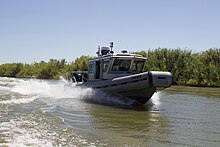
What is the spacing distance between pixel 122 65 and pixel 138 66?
0.79 m

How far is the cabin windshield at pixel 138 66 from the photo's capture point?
14.0 metres

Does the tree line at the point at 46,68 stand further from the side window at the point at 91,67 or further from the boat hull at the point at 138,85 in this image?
the boat hull at the point at 138,85

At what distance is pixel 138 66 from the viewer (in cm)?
1413

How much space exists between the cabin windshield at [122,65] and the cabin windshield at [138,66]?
0.25 meters

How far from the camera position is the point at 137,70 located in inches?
553

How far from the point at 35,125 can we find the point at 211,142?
4.20 m

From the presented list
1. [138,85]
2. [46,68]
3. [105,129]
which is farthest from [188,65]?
[46,68]

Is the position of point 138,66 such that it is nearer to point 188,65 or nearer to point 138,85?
point 138,85

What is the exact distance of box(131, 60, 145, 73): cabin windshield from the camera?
13961 millimetres

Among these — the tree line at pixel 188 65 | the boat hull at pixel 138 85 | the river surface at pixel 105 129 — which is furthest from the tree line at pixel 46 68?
the river surface at pixel 105 129

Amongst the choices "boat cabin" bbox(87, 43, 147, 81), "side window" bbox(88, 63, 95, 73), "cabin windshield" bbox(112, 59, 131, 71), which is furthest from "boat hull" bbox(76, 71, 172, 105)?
"side window" bbox(88, 63, 95, 73)

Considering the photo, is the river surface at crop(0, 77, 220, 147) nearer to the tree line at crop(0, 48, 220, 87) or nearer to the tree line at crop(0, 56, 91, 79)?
the tree line at crop(0, 48, 220, 87)

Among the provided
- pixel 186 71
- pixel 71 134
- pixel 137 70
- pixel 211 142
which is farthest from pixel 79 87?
pixel 186 71

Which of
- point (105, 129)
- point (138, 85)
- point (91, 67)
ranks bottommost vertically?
point (105, 129)
